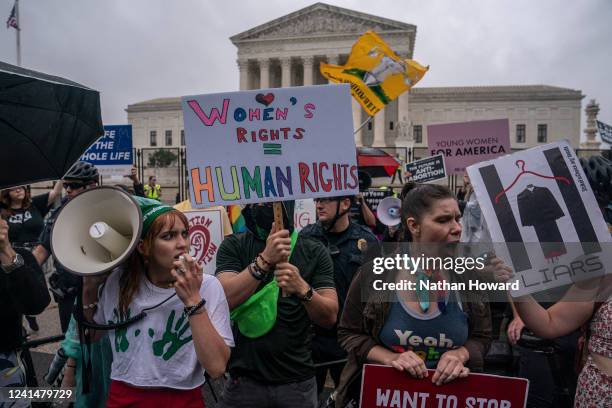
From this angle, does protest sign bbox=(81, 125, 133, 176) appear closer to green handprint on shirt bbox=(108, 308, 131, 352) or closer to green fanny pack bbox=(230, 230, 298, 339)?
green fanny pack bbox=(230, 230, 298, 339)

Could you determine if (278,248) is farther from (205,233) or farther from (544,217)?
(205,233)

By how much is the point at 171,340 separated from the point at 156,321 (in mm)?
92

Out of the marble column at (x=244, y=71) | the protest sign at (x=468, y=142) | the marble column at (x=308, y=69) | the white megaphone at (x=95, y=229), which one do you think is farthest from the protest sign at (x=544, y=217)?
the marble column at (x=244, y=71)

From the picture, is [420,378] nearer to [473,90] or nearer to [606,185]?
[606,185]

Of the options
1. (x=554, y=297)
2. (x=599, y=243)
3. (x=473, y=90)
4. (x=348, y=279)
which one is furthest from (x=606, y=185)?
(x=473, y=90)

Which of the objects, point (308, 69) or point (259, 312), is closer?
point (259, 312)

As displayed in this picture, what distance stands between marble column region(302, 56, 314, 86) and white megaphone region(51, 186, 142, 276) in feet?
158

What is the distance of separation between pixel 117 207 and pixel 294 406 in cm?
120

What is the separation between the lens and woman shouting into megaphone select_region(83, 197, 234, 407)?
1.70 meters

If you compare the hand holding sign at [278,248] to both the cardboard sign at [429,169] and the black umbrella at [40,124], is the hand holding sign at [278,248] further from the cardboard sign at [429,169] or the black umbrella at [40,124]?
the cardboard sign at [429,169]

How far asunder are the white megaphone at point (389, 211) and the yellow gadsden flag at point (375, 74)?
4.24ft

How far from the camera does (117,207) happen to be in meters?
1.75

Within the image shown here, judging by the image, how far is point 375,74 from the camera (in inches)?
247

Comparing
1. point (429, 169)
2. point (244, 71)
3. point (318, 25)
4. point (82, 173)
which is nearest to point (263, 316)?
point (82, 173)
